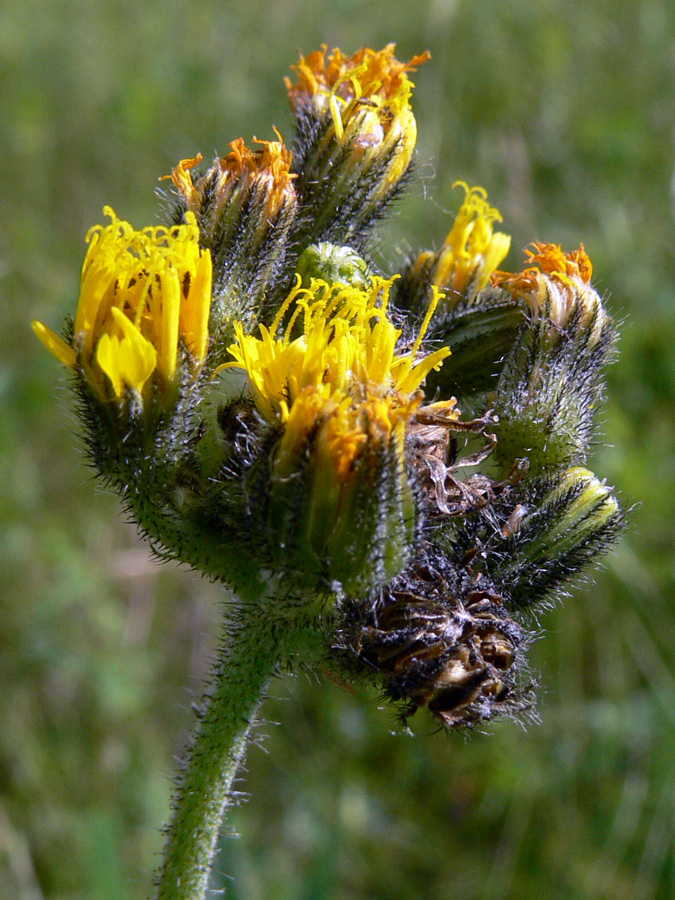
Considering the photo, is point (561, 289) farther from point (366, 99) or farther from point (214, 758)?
point (214, 758)

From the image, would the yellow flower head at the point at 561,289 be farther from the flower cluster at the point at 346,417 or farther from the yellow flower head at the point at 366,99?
the yellow flower head at the point at 366,99

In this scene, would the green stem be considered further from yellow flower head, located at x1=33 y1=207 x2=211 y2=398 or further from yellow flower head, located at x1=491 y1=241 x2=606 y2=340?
yellow flower head, located at x1=491 y1=241 x2=606 y2=340

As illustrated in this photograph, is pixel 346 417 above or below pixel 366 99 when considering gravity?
below

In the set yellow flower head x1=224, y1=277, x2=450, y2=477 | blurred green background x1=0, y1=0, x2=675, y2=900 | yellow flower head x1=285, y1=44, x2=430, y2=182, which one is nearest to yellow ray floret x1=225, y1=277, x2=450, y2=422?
yellow flower head x1=224, y1=277, x2=450, y2=477

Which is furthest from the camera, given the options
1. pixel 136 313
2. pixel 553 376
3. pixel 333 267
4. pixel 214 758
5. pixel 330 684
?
pixel 330 684

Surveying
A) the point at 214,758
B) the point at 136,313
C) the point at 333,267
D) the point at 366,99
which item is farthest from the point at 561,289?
the point at 214,758
